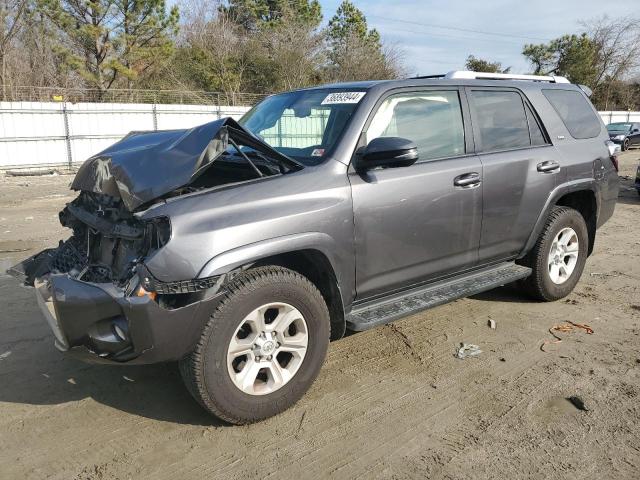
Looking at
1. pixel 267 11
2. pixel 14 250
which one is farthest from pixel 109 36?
pixel 14 250

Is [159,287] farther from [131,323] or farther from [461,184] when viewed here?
[461,184]

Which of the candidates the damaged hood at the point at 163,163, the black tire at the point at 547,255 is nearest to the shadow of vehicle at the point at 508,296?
the black tire at the point at 547,255

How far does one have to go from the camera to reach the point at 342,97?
146 inches

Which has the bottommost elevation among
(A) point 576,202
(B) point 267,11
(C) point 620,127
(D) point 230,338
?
(D) point 230,338

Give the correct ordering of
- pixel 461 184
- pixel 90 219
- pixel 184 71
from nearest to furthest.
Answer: pixel 90 219, pixel 461 184, pixel 184 71

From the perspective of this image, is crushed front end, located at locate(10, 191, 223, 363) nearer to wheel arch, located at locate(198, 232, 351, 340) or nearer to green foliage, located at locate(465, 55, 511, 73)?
wheel arch, located at locate(198, 232, 351, 340)

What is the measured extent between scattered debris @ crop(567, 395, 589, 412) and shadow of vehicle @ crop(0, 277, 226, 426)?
2118 mm

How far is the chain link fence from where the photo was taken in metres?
20.9

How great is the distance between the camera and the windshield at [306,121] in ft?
11.5

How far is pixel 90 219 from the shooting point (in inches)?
128

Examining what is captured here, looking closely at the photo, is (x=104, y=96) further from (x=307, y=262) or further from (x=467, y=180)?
(x=307, y=262)

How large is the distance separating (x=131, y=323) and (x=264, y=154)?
1.32 m

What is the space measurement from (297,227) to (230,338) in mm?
719

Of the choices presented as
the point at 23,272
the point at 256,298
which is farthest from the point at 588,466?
the point at 23,272
